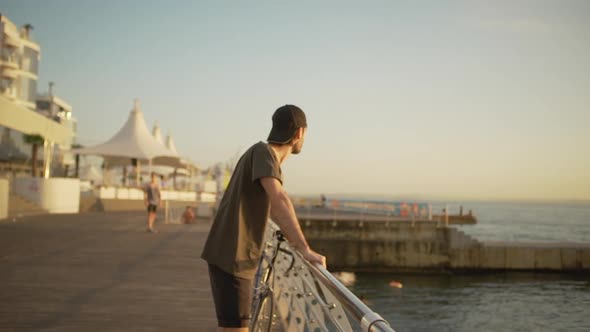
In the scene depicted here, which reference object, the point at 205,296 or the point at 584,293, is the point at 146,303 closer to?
the point at 205,296

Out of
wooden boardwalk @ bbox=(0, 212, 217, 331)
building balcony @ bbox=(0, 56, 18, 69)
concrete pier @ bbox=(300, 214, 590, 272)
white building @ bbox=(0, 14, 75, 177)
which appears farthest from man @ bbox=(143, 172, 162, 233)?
building balcony @ bbox=(0, 56, 18, 69)

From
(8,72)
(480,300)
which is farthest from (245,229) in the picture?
(8,72)

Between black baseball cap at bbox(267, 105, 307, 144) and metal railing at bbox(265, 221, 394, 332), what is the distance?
64 cm

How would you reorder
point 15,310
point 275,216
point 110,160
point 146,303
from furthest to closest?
point 110,160, point 146,303, point 15,310, point 275,216

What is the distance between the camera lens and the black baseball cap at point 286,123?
9.15 feet

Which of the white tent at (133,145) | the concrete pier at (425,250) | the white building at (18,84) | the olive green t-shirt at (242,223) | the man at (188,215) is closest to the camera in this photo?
the olive green t-shirt at (242,223)

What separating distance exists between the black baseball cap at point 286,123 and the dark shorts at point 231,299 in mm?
687

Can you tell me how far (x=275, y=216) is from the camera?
8.74 ft

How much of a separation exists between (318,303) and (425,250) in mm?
25599

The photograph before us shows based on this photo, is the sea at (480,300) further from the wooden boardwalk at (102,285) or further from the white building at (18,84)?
the white building at (18,84)

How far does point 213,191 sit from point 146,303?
55258 millimetres

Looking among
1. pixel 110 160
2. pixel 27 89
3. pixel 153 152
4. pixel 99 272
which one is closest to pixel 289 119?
pixel 99 272

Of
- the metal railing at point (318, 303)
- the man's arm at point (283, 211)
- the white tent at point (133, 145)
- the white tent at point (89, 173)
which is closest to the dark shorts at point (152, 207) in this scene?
the metal railing at point (318, 303)

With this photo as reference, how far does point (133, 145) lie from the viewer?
104 feet
